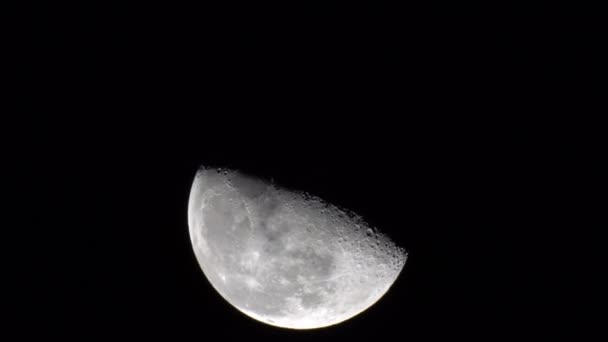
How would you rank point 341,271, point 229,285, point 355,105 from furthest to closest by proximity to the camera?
1. point 229,285
2. point 341,271
3. point 355,105

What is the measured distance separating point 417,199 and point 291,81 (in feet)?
3.64

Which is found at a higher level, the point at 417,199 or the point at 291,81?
the point at 291,81

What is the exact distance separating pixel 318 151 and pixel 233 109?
2.06ft

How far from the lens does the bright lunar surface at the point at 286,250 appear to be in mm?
2785

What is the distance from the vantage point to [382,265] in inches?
118

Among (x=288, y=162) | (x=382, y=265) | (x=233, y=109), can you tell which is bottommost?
(x=382, y=265)

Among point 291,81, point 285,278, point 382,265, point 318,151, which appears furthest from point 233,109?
point 382,265

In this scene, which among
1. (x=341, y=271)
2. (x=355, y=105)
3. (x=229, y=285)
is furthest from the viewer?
(x=229, y=285)

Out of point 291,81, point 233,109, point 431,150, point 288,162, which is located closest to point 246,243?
point 288,162

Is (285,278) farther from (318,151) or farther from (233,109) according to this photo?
(233,109)

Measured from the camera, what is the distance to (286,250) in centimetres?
280

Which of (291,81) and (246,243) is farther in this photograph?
(246,243)

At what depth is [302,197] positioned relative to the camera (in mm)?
2732

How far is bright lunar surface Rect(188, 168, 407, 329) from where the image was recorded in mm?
2785
